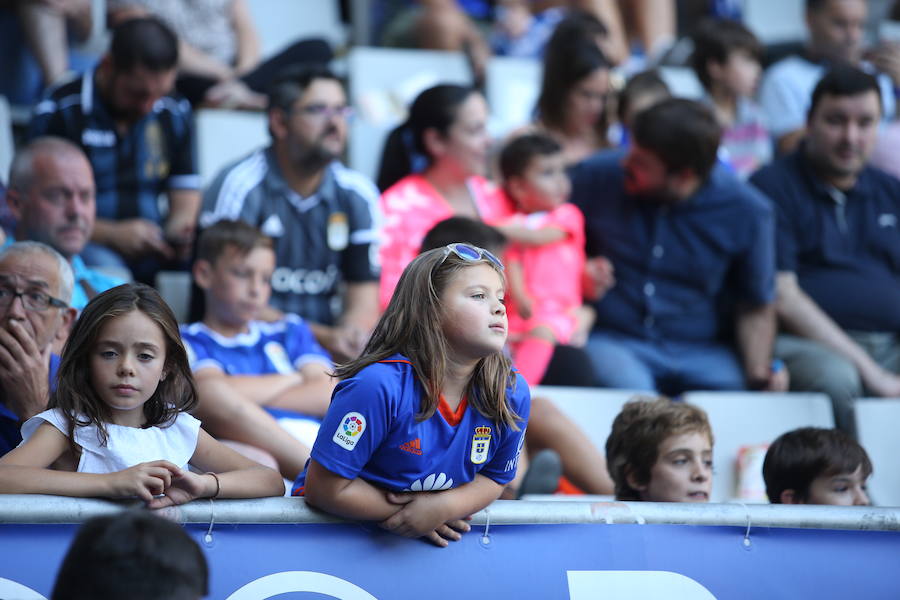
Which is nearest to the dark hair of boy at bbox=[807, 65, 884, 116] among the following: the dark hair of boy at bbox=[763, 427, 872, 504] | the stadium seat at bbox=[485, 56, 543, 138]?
the stadium seat at bbox=[485, 56, 543, 138]

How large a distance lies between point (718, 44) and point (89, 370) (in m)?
4.36

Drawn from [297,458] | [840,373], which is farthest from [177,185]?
[840,373]

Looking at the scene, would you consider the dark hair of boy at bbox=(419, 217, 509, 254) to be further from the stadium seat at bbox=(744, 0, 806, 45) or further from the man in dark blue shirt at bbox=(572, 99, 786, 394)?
the stadium seat at bbox=(744, 0, 806, 45)

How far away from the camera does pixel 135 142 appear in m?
4.57

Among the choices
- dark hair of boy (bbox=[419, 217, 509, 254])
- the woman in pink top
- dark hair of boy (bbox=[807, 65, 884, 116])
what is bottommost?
dark hair of boy (bbox=[419, 217, 509, 254])

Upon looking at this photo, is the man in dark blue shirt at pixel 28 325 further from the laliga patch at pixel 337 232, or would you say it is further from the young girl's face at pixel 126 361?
the laliga patch at pixel 337 232

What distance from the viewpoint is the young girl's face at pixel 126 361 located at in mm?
2348

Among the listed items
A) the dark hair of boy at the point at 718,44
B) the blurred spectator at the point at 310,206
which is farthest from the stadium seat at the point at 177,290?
the dark hair of boy at the point at 718,44

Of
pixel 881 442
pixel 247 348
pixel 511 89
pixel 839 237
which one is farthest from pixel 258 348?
pixel 511 89

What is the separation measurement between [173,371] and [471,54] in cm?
424

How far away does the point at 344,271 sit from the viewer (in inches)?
172

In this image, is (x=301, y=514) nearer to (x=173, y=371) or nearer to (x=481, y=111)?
(x=173, y=371)

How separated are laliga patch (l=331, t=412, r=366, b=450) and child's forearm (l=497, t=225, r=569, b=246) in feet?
7.11

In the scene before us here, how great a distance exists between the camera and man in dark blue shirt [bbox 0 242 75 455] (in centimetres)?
260
